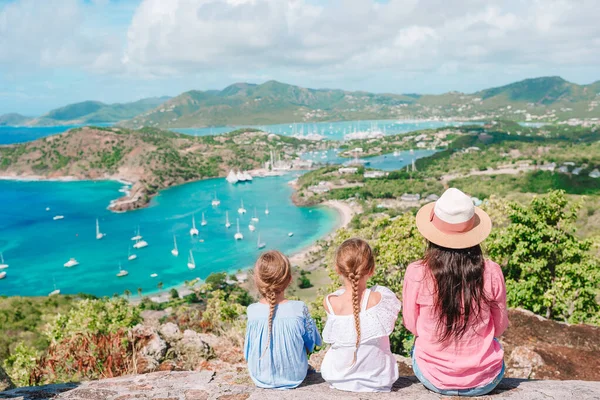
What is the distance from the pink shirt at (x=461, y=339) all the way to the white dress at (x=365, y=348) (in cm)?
18

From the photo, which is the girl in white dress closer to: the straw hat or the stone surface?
the stone surface

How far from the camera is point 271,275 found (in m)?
3.02

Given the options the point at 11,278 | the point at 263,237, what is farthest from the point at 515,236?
the point at 11,278

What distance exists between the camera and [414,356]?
10.1 feet

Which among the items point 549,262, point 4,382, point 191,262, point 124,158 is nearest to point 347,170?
point 191,262

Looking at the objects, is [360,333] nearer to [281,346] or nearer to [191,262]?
[281,346]

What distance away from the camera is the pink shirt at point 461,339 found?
2.76 m

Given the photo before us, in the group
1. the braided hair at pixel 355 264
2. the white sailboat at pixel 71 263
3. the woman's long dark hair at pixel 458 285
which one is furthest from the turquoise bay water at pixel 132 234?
the woman's long dark hair at pixel 458 285

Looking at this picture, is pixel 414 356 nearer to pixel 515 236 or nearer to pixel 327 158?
pixel 515 236

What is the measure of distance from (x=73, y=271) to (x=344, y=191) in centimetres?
4141

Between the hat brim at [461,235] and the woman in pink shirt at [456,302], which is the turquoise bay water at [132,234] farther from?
the hat brim at [461,235]

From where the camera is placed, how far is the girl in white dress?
2.92m

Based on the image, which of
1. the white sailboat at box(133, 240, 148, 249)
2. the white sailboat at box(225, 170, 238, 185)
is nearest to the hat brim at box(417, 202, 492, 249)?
the white sailboat at box(133, 240, 148, 249)

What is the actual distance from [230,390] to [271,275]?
1053mm
